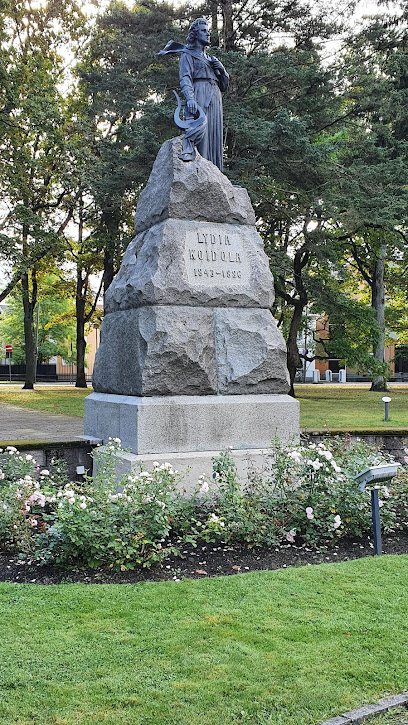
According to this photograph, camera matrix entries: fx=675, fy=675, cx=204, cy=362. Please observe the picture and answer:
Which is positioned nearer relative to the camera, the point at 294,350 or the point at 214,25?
the point at 214,25

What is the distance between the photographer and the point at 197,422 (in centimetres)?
687

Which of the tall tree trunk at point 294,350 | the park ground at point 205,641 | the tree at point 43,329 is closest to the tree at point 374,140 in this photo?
the tall tree trunk at point 294,350

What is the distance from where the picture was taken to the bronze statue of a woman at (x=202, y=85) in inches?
311

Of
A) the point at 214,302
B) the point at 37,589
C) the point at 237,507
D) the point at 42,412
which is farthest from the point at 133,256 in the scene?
the point at 42,412

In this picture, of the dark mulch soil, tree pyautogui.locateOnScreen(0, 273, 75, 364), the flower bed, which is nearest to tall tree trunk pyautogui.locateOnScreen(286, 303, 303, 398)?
the flower bed

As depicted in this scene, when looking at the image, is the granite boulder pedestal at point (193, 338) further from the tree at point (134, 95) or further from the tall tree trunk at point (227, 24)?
the tall tree trunk at point (227, 24)

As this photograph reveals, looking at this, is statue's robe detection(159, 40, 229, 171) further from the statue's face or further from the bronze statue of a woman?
the statue's face

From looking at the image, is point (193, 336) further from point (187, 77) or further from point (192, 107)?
point (187, 77)

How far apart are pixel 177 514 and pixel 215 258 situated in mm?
2980

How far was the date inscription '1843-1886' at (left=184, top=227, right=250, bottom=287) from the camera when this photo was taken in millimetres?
7215

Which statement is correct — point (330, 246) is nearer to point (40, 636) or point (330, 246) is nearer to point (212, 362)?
point (212, 362)

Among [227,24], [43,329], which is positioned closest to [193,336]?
[227,24]

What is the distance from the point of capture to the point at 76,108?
26594mm

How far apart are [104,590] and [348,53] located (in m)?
18.6
